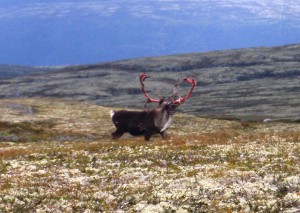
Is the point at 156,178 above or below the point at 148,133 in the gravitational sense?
above

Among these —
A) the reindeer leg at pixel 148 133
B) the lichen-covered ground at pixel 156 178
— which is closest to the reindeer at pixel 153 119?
the reindeer leg at pixel 148 133

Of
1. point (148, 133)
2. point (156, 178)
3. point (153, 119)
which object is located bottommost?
point (148, 133)

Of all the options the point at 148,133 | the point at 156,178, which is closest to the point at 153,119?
the point at 148,133

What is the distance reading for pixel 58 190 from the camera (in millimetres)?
17062

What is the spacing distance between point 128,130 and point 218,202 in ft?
69.1

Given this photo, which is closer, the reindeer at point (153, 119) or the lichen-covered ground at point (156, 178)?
the lichen-covered ground at point (156, 178)

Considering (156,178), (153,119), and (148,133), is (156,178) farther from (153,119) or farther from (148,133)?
(153,119)

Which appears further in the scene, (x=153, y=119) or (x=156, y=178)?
(x=153, y=119)

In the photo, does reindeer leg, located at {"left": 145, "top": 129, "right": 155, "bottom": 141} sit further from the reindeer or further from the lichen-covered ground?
the lichen-covered ground

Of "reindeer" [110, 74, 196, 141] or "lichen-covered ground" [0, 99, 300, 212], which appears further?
"reindeer" [110, 74, 196, 141]

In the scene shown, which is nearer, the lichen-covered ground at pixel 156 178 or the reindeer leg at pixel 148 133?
the lichen-covered ground at pixel 156 178

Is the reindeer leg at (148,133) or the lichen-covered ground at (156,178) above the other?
the lichen-covered ground at (156,178)

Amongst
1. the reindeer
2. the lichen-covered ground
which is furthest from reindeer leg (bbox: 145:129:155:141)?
the lichen-covered ground

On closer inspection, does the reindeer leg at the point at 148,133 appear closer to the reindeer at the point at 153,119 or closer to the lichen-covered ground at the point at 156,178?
the reindeer at the point at 153,119
